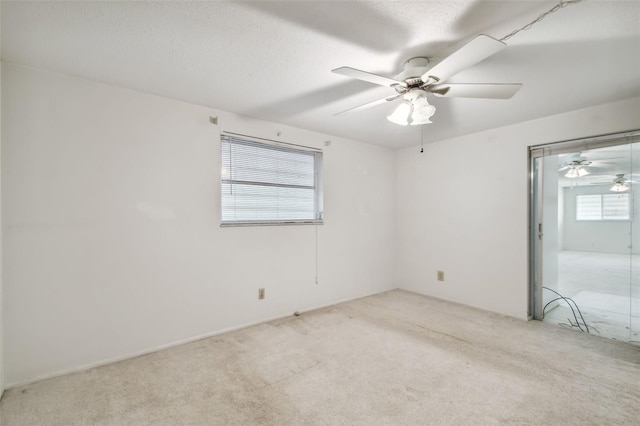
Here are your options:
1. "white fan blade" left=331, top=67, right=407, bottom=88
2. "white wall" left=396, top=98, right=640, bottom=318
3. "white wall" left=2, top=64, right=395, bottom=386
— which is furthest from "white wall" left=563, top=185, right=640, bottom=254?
"white wall" left=2, top=64, right=395, bottom=386

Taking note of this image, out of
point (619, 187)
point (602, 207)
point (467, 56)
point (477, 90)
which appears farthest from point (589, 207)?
point (467, 56)

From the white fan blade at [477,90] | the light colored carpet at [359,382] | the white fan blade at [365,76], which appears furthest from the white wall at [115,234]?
the white fan blade at [477,90]

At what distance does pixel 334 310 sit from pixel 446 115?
2.61 meters

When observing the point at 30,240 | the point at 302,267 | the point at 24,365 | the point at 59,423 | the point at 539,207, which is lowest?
the point at 59,423

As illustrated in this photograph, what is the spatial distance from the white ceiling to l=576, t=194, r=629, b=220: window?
3.63 ft

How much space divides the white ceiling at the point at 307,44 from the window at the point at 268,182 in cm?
62

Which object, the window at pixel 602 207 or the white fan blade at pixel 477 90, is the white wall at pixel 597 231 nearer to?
the window at pixel 602 207

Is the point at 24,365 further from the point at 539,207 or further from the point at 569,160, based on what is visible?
the point at 569,160

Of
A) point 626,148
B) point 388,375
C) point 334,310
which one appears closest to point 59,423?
point 388,375

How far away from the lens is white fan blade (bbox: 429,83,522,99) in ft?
5.79

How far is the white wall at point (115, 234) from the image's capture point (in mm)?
2012

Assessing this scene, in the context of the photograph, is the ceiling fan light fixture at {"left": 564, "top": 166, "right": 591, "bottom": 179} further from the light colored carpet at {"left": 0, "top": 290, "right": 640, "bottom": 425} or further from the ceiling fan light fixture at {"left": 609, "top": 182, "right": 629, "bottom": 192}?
the light colored carpet at {"left": 0, "top": 290, "right": 640, "bottom": 425}

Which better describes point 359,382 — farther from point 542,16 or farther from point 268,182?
point 542,16

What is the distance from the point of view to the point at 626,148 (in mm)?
2719
